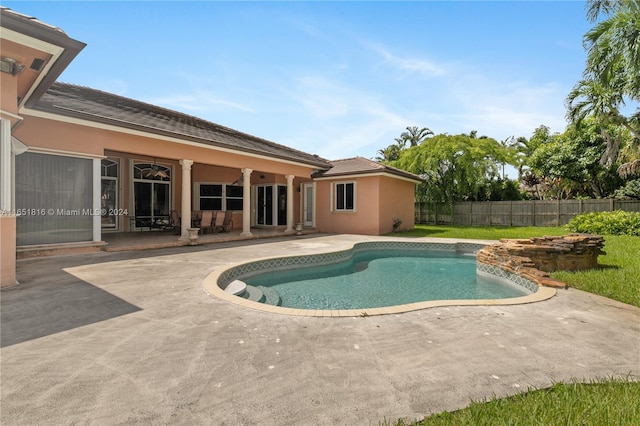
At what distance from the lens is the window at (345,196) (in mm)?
16266

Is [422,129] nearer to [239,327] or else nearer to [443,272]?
[443,272]

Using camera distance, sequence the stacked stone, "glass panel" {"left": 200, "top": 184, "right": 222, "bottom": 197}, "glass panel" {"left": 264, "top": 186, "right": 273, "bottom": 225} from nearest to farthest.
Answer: the stacked stone → "glass panel" {"left": 200, "top": 184, "right": 222, "bottom": 197} → "glass panel" {"left": 264, "top": 186, "right": 273, "bottom": 225}

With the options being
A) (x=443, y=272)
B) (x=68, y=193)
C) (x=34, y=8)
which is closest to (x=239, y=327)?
(x=443, y=272)

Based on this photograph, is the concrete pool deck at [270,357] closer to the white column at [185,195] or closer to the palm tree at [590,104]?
the white column at [185,195]

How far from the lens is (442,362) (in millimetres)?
2809

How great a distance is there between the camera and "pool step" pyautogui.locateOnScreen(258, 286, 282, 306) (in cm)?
586

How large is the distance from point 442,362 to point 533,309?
2.61 m

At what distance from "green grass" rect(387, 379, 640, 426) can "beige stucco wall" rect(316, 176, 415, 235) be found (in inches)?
515

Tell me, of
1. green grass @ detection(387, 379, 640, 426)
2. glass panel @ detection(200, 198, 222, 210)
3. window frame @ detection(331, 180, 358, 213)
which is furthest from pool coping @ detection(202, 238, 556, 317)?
glass panel @ detection(200, 198, 222, 210)

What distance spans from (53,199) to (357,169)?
12433mm

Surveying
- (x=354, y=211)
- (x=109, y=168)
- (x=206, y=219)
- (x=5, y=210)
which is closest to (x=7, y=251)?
(x=5, y=210)

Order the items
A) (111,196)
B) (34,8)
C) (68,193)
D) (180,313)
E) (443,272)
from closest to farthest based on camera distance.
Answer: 1. (180,313)
2. (34,8)
3. (68,193)
4. (443,272)
5. (111,196)

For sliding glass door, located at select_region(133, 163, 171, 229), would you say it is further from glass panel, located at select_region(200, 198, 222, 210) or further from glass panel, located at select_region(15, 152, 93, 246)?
glass panel, located at select_region(15, 152, 93, 246)

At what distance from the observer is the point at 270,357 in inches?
113
